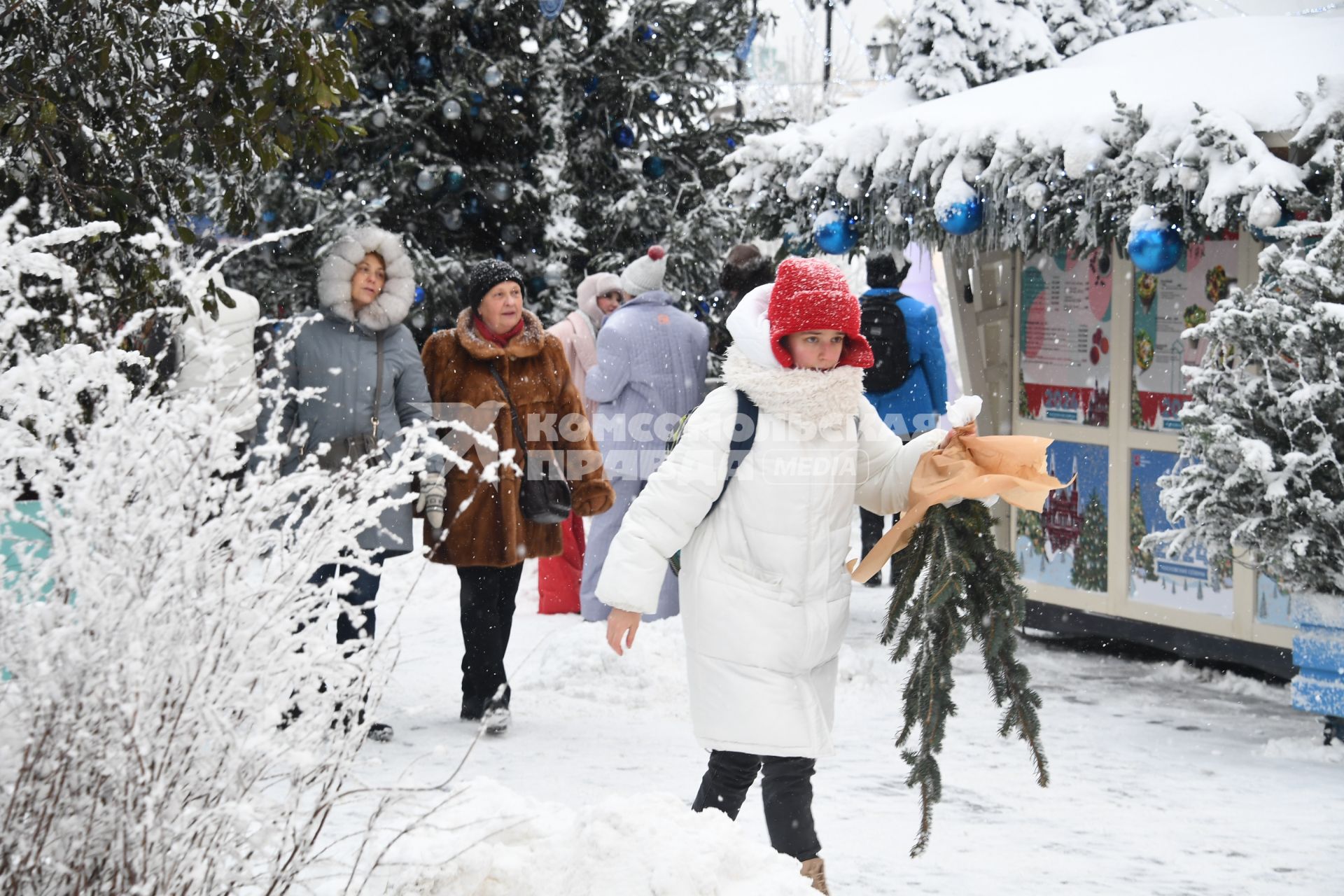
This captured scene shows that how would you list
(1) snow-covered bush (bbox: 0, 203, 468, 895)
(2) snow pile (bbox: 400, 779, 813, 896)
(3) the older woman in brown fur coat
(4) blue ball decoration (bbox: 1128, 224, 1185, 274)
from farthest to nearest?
1. (4) blue ball decoration (bbox: 1128, 224, 1185, 274)
2. (3) the older woman in brown fur coat
3. (2) snow pile (bbox: 400, 779, 813, 896)
4. (1) snow-covered bush (bbox: 0, 203, 468, 895)

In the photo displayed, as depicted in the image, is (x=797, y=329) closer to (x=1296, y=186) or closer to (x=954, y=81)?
(x=1296, y=186)

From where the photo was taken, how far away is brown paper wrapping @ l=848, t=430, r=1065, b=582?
3662 millimetres

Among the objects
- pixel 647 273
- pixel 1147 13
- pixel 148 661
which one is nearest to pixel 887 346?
pixel 647 273

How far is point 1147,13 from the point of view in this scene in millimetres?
8812

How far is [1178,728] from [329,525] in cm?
455

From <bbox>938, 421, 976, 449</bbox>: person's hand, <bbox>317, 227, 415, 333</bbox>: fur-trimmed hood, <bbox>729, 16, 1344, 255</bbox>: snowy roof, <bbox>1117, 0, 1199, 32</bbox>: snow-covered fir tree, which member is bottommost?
<bbox>938, 421, 976, 449</bbox>: person's hand

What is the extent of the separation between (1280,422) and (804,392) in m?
2.74

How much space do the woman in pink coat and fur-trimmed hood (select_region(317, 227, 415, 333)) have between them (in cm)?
244

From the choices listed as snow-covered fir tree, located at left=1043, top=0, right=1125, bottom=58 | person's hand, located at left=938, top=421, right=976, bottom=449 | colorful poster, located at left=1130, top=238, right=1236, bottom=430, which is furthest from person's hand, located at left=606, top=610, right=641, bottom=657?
snow-covered fir tree, located at left=1043, top=0, right=1125, bottom=58

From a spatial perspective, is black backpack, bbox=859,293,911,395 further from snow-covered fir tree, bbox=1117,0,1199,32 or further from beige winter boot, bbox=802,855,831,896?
beige winter boot, bbox=802,855,831,896

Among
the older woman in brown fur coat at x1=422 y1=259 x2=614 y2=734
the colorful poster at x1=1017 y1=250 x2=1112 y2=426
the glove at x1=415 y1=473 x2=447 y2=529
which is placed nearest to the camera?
the glove at x1=415 y1=473 x2=447 y2=529

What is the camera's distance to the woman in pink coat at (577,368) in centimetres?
808

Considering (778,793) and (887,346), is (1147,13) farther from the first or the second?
(778,793)

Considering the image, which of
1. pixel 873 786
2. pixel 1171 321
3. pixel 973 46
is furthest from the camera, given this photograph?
pixel 973 46
